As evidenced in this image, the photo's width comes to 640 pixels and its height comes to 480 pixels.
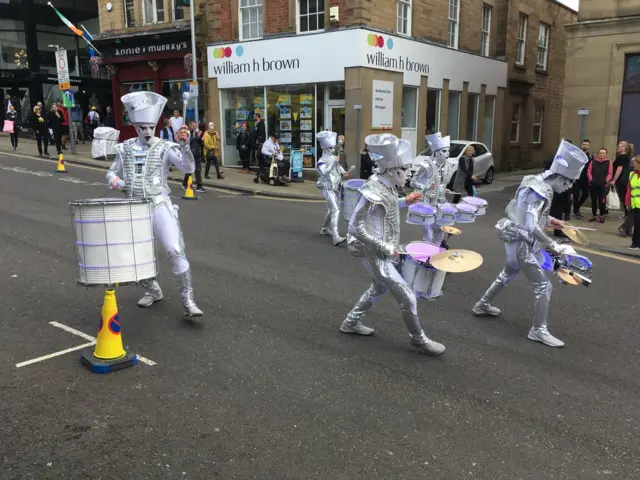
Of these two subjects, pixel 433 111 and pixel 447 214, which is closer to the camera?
pixel 447 214

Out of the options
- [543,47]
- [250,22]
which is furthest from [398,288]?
[543,47]

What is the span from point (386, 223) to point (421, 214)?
2.29m

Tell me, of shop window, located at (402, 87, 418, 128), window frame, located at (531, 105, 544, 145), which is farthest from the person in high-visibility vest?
window frame, located at (531, 105, 544, 145)

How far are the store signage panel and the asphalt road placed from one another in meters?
12.0

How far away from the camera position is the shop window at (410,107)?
2025cm

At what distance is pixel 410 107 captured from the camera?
67.0 feet

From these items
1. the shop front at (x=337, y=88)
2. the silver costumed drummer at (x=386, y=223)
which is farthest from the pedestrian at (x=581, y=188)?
the silver costumed drummer at (x=386, y=223)

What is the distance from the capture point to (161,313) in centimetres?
584

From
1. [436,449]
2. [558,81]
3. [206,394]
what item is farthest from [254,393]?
[558,81]

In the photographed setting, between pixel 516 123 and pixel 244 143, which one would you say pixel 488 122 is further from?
pixel 244 143

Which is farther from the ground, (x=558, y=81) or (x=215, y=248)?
(x=558, y=81)

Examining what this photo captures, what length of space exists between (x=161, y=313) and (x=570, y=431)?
159 inches

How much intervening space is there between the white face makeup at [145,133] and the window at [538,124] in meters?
27.0

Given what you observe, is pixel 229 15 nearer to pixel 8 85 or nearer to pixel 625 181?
pixel 625 181
